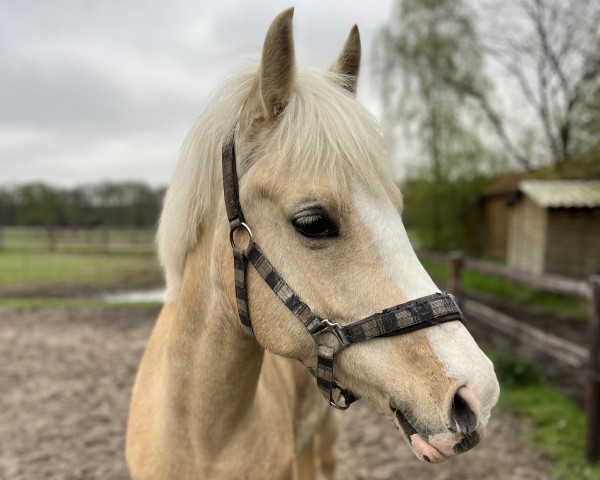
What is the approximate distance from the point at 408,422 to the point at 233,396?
76 cm

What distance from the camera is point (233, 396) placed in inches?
67.2

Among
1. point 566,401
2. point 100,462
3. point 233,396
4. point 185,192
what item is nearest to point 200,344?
point 233,396

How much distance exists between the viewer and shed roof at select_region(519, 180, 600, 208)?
39.4ft

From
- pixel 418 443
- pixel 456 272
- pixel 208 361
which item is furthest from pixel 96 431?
pixel 456 272

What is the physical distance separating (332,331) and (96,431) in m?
4.34

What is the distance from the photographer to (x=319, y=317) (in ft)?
4.30

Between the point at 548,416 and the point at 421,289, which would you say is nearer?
the point at 421,289

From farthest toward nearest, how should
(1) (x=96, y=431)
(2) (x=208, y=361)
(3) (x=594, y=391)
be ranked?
(1) (x=96, y=431)
(3) (x=594, y=391)
(2) (x=208, y=361)

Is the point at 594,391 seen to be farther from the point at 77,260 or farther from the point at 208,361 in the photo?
the point at 77,260

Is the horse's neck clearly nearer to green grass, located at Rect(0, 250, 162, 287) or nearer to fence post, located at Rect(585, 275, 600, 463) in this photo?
fence post, located at Rect(585, 275, 600, 463)

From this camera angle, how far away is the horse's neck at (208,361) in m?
1.60

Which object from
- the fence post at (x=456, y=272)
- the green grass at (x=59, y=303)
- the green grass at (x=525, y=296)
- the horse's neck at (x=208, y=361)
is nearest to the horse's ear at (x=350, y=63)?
the horse's neck at (x=208, y=361)

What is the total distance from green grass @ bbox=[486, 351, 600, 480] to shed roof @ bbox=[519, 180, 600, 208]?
25.1ft

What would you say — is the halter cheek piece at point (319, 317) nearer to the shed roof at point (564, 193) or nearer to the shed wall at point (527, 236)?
the shed roof at point (564, 193)
